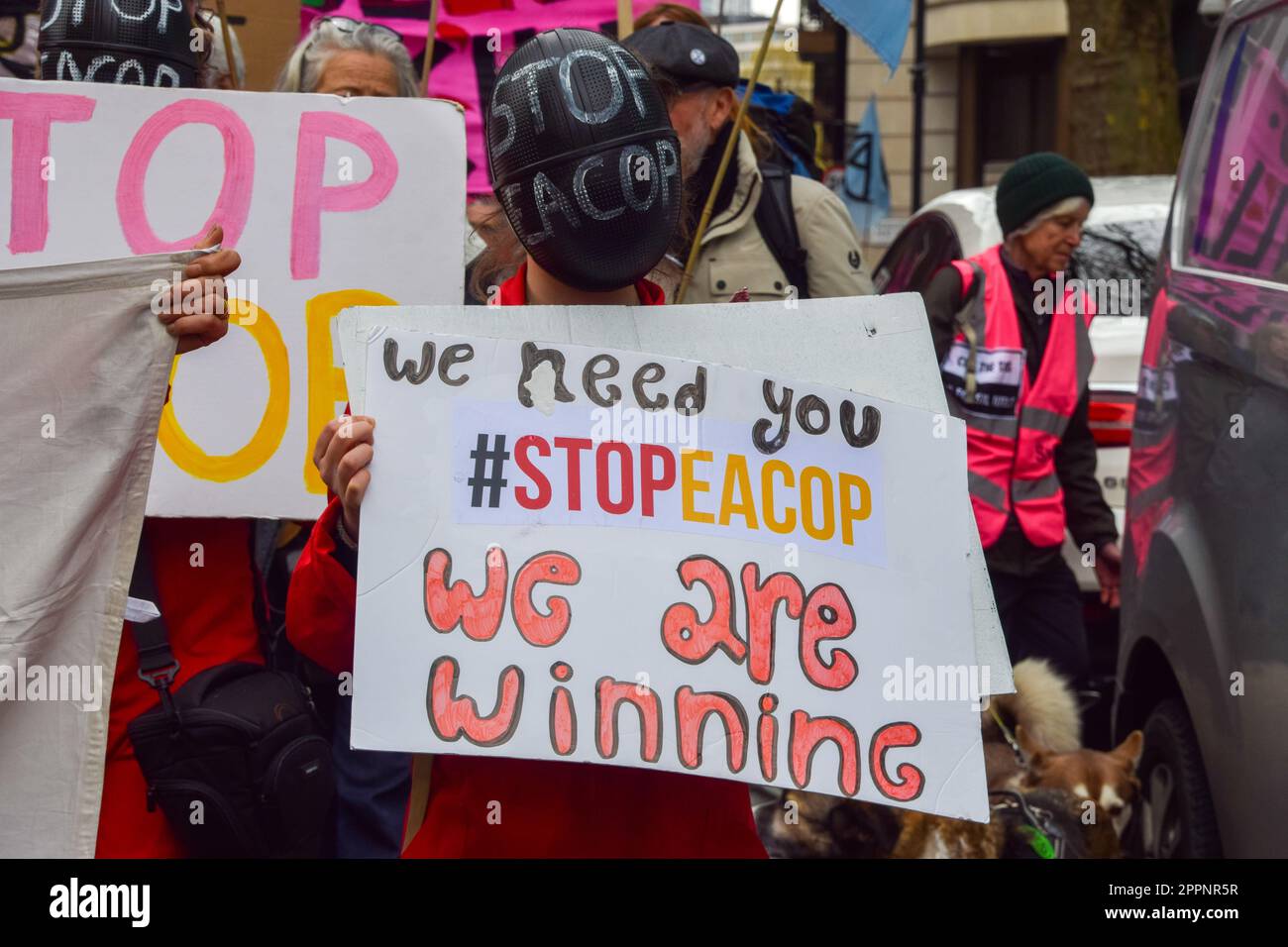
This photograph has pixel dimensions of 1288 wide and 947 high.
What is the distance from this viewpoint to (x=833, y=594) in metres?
2.18

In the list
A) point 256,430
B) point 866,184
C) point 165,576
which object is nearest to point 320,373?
point 256,430

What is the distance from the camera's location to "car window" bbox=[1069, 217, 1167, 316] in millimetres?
6461

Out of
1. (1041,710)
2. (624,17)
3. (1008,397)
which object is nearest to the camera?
(624,17)

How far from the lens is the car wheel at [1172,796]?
11.8 feet

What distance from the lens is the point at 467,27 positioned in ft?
17.3

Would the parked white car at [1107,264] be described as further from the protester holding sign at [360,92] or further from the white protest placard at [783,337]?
the white protest placard at [783,337]

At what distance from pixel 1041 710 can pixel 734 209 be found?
4.99ft

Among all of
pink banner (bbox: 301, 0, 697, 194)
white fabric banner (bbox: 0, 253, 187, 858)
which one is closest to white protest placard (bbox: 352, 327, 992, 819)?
white fabric banner (bbox: 0, 253, 187, 858)

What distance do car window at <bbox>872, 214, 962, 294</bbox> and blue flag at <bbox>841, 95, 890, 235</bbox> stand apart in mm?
8320

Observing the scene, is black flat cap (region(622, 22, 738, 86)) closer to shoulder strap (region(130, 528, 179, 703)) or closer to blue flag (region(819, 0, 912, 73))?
blue flag (region(819, 0, 912, 73))

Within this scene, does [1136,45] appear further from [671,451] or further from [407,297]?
[671,451]

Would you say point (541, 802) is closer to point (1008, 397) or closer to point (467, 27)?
point (1008, 397)

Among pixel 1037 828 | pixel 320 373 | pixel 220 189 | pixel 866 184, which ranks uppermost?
pixel 866 184

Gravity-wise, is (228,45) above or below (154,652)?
above
